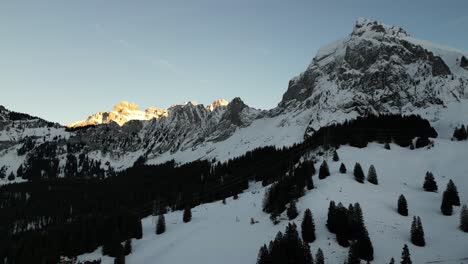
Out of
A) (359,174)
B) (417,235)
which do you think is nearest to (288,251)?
(417,235)

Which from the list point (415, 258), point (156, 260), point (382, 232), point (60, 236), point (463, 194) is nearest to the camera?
point (415, 258)

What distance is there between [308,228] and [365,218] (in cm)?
1224

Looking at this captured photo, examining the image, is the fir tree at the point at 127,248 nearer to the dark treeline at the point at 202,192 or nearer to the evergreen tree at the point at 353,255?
the dark treeline at the point at 202,192

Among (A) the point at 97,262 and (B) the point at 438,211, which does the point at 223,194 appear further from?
(B) the point at 438,211

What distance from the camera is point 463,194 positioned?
10012 centimetres

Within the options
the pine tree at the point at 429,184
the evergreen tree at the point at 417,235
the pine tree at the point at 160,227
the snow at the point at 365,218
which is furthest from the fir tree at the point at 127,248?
the pine tree at the point at 429,184

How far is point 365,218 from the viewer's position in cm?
8444

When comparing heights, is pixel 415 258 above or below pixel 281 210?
below

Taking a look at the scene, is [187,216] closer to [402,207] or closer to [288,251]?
A: [288,251]

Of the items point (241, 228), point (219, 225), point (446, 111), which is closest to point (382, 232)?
point (241, 228)

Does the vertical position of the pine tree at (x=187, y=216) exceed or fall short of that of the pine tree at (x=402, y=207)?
it falls short

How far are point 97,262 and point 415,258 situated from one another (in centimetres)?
6460

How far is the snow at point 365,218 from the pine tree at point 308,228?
1.17 metres

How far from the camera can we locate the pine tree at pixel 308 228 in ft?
256
